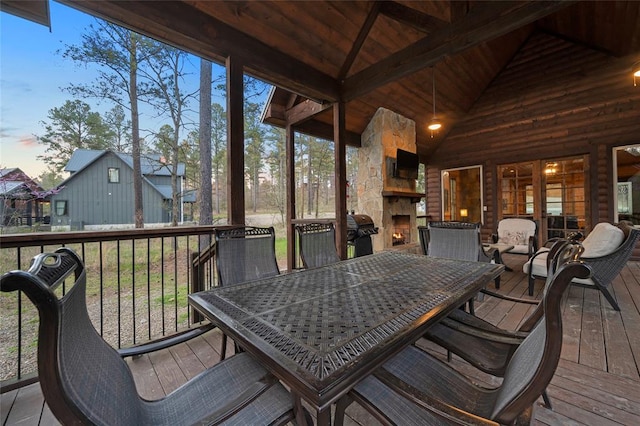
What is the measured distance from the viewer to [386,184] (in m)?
5.65

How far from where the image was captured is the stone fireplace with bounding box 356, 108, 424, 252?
562cm

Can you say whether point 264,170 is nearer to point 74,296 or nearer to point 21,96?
point 21,96

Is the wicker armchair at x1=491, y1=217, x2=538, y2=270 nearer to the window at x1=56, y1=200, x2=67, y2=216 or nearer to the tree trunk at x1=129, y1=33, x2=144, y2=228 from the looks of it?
the tree trunk at x1=129, y1=33, x2=144, y2=228

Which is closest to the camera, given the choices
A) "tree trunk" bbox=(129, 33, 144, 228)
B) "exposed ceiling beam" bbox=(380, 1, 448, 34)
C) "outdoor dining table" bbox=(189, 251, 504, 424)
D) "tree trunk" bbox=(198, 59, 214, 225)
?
"outdoor dining table" bbox=(189, 251, 504, 424)

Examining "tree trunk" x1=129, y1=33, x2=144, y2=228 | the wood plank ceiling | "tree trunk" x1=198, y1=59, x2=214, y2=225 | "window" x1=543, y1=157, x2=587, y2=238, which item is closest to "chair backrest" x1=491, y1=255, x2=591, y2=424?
the wood plank ceiling

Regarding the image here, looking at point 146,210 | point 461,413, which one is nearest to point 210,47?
point 461,413

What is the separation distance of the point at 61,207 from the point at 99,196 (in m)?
1.10

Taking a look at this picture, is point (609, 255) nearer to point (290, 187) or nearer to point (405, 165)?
point (405, 165)

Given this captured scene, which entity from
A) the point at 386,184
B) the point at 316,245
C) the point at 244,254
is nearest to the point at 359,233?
the point at 386,184

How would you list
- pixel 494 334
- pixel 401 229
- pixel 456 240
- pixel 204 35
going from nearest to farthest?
pixel 494 334, pixel 204 35, pixel 456 240, pixel 401 229

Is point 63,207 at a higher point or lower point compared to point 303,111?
lower

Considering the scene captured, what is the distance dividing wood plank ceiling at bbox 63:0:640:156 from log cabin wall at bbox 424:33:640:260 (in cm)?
39

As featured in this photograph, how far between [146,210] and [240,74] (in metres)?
8.34

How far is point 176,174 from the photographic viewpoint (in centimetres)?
685
